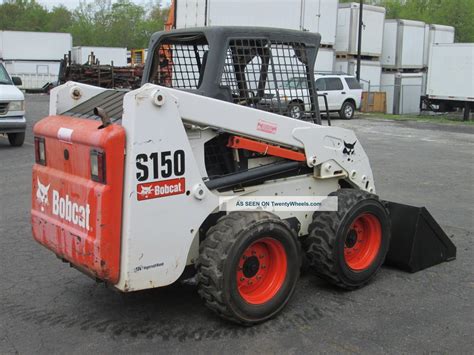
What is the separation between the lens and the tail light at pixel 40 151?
14.1 ft

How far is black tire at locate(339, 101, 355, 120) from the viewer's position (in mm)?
23031

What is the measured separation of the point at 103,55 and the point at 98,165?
42.8 metres

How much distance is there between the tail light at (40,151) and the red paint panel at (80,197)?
0.17 feet

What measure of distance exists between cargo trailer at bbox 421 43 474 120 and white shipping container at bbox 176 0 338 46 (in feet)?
15.4

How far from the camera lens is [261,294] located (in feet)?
13.9

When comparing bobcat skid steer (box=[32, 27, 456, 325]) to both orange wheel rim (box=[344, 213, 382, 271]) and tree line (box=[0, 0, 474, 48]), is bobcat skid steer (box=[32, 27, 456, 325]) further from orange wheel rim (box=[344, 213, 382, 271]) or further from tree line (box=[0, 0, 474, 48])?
tree line (box=[0, 0, 474, 48])

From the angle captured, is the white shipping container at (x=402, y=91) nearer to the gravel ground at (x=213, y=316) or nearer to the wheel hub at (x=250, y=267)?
the gravel ground at (x=213, y=316)

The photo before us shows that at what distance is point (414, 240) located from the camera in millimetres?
5246

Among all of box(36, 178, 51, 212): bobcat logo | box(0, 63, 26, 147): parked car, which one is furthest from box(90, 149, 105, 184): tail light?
box(0, 63, 26, 147): parked car

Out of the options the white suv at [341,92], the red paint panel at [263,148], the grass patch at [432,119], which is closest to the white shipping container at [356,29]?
the grass patch at [432,119]

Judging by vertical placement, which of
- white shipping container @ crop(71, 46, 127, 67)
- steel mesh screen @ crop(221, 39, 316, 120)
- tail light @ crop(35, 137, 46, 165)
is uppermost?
white shipping container @ crop(71, 46, 127, 67)

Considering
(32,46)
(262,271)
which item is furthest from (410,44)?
(32,46)

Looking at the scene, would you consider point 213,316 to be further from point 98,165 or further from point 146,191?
point 98,165

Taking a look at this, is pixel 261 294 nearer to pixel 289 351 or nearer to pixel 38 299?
pixel 289 351
